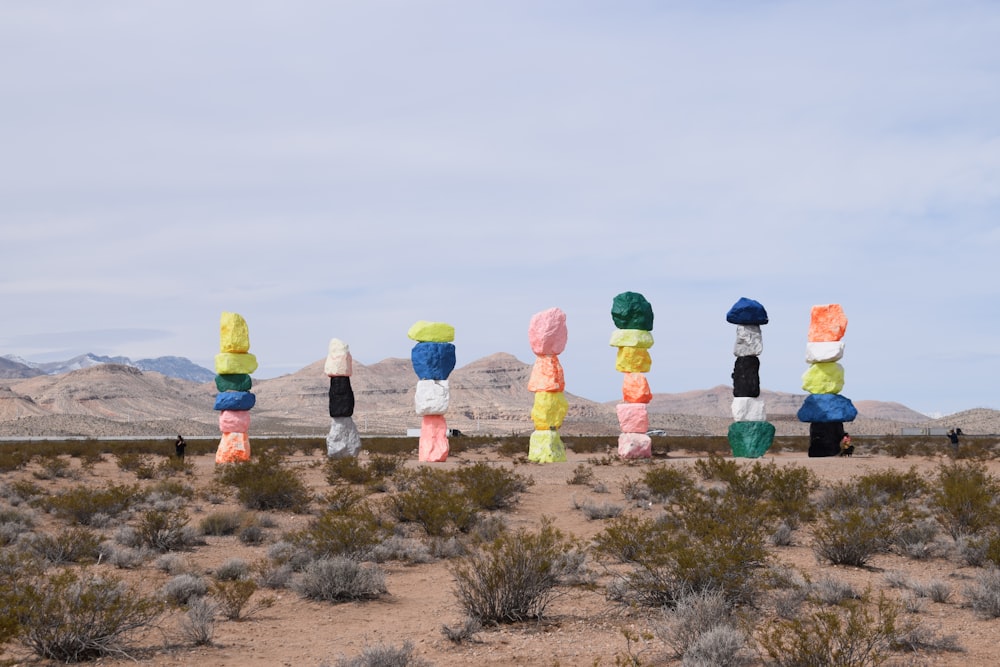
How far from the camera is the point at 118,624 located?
8102 millimetres

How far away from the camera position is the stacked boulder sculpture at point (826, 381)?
2766 centimetres

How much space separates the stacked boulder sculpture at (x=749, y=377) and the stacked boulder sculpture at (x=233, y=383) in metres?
15.9

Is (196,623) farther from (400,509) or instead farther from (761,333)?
(761,333)

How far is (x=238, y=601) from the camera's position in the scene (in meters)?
9.64

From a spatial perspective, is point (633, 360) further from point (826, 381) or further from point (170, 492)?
point (170, 492)

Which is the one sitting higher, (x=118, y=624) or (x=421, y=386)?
(x=421, y=386)

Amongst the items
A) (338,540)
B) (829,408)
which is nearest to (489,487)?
(338,540)

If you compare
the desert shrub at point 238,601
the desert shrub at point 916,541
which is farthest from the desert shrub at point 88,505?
the desert shrub at point 916,541

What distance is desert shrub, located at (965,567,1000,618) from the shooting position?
29.7ft

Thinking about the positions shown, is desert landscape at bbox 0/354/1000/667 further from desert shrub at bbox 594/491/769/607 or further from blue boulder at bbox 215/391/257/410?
blue boulder at bbox 215/391/257/410

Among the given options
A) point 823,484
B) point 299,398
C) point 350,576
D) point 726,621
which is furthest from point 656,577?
point 299,398

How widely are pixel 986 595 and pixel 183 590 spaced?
892 centimetres

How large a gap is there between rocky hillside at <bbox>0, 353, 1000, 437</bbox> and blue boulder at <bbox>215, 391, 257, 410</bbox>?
44.6 m

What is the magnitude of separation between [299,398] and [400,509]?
124 metres
